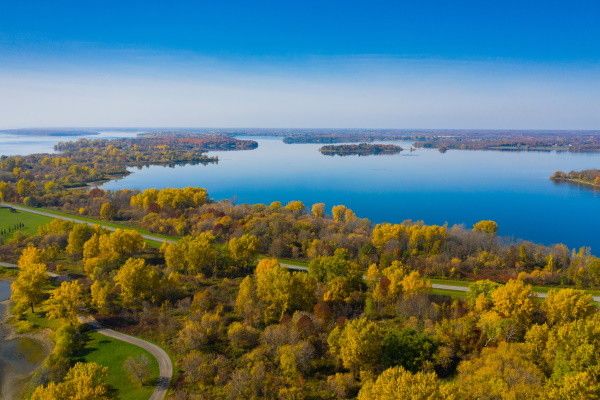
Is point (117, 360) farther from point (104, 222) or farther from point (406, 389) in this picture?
point (104, 222)

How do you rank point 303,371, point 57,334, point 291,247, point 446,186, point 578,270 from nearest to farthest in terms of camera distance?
A: point 303,371 → point 57,334 → point 578,270 → point 291,247 → point 446,186

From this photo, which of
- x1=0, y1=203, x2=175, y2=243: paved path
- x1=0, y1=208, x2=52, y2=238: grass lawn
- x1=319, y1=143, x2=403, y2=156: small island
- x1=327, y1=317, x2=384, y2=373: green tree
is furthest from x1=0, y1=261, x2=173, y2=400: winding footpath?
x1=319, y1=143, x2=403, y2=156: small island

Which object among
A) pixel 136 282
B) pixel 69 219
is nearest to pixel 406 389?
pixel 136 282

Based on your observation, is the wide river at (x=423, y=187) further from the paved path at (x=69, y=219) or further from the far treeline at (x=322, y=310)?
the paved path at (x=69, y=219)

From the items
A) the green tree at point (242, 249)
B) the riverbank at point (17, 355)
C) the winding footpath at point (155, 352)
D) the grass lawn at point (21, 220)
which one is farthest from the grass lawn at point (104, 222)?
the riverbank at point (17, 355)

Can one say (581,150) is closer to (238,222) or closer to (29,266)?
(238,222)

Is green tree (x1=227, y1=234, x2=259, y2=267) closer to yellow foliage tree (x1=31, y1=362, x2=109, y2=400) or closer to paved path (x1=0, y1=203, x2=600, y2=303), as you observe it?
paved path (x1=0, y1=203, x2=600, y2=303)

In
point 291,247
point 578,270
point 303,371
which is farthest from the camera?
point 291,247

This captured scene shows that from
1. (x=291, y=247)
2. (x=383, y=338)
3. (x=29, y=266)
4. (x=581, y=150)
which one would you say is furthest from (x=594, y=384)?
(x=581, y=150)
